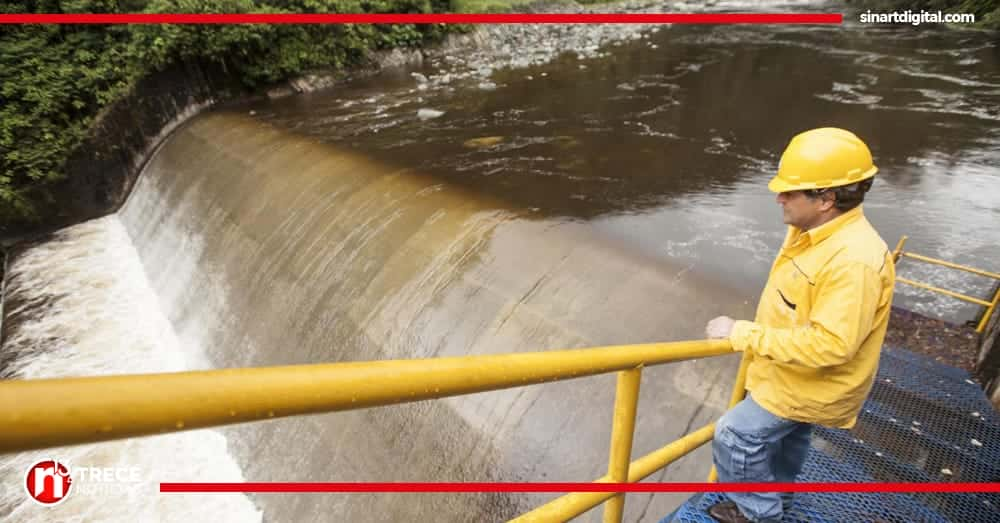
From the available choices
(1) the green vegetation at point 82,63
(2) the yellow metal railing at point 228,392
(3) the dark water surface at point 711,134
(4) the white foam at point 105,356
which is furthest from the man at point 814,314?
(1) the green vegetation at point 82,63

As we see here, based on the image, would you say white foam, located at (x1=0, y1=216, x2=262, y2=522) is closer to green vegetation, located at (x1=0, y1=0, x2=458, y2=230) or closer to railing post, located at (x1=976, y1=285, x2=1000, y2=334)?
green vegetation, located at (x1=0, y1=0, x2=458, y2=230)

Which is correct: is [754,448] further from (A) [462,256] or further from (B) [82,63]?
(B) [82,63]

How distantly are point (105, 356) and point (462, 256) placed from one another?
5906mm

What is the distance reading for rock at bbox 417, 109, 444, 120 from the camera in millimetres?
11624

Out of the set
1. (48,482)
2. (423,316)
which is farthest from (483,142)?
(48,482)

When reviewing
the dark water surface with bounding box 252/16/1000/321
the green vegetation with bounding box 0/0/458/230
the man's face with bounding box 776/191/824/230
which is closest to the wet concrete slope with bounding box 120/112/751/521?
the dark water surface with bounding box 252/16/1000/321

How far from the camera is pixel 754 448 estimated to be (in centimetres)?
223

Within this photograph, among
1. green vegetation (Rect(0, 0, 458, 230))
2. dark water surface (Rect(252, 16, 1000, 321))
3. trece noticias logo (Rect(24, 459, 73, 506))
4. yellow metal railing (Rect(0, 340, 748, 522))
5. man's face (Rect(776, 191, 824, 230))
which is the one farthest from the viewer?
green vegetation (Rect(0, 0, 458, 230))

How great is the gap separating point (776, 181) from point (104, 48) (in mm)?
15434

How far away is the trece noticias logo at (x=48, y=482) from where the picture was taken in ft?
19.5

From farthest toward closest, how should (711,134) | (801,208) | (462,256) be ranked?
(711,134)
(462,256)
(801,208)

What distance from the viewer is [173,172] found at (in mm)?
10617

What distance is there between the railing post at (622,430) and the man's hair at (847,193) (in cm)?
89

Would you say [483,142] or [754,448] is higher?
[754,448]
